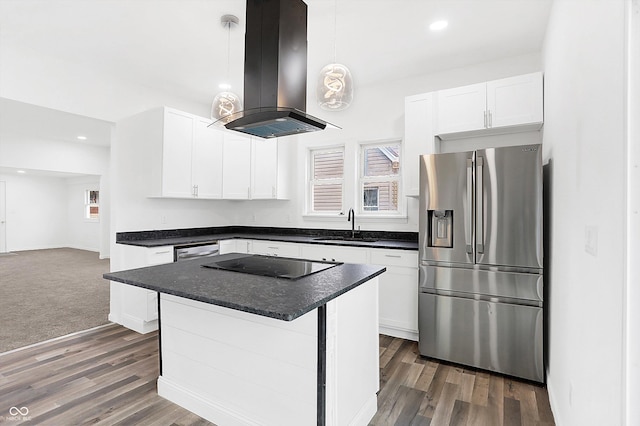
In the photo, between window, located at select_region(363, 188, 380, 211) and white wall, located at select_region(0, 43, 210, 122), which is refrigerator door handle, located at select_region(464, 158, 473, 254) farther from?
white wall, located at select_region(0, 43, 210, 122)

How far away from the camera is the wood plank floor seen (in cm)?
213

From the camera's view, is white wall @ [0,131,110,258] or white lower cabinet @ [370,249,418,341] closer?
white lower cabinet @ [370,249,418,341]

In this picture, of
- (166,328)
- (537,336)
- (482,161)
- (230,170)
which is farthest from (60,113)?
(537,336)

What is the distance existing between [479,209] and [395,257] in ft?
3.21

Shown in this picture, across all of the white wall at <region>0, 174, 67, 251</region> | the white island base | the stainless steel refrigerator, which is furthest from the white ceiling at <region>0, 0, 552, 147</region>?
the white wall at <region>0, 174, 67, 251</region>

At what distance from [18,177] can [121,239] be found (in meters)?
8.39

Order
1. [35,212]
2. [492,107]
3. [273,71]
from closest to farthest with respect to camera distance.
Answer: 1. [273,71]
2. [492,107]
3. [35,212]

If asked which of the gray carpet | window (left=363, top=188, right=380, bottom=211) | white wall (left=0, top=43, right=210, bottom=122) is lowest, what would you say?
the gray carpet

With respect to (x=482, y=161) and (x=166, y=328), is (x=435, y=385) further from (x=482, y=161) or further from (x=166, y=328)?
(x=166, y=328)

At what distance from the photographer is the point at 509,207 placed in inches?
104

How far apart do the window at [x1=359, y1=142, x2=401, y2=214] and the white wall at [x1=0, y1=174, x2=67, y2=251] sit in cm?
1032

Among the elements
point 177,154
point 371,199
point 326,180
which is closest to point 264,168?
point 326,180

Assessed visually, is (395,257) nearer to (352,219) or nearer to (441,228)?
(441,228)

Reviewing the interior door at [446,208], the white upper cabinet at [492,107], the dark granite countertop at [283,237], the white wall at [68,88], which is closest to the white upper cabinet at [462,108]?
the white upper cabinet at [492,107]
